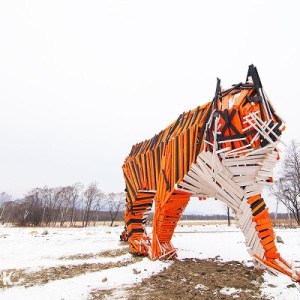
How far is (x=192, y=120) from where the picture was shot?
24.1 ft

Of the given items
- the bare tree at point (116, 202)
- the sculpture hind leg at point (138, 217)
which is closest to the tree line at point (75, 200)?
the bare tree at point (116, 202)

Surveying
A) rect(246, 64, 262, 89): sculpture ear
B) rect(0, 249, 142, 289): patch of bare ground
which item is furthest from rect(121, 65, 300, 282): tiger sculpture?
rect(0, 249, 142, 289): patch of bare ground

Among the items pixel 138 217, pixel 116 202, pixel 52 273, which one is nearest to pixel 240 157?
pixel 138 217

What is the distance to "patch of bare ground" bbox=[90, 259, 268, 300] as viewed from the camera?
5.16 m

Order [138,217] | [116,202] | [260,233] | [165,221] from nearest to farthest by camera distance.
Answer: [260,233] < [165,221] < [138,217] < [116,202]

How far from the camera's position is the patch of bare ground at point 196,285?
203 inches

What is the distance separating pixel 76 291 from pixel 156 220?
3.20 meters

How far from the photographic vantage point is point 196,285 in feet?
19.0

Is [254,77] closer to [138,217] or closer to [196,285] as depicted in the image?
[196,285]

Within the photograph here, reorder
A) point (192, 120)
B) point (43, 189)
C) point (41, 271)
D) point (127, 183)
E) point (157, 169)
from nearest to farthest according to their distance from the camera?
point (192, 120) → point (41, 271) → point (157, 169) → point (127, 183) → point (43, 189)

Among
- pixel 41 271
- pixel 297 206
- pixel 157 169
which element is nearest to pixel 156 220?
pixel 157 169

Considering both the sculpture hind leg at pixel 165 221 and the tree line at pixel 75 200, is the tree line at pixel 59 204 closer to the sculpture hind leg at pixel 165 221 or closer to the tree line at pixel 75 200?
the tree line at pixel 75 200

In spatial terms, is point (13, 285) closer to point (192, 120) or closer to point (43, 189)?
point (192, 120)

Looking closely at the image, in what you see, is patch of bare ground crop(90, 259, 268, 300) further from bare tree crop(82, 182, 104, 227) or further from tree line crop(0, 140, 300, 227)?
bare tree crop(82, 182, 104, 227)
